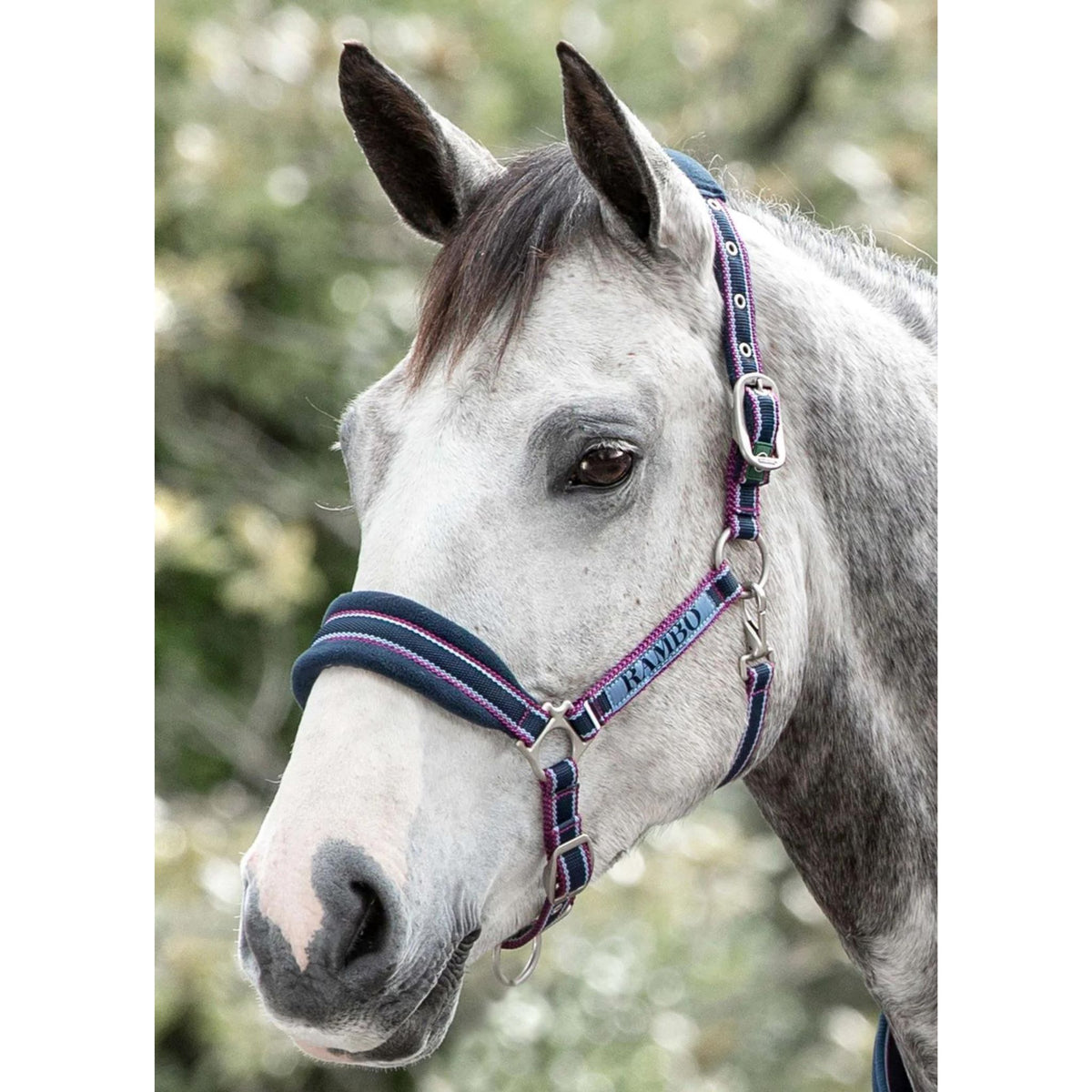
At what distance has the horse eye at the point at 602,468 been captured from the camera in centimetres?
145

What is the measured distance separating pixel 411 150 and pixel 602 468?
0.55 meters

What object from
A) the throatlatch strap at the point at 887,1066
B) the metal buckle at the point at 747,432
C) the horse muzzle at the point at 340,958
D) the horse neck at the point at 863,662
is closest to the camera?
the horse muzzle at the point at 340,958

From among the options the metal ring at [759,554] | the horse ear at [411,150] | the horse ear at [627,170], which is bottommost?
the metal ring at [759,554]

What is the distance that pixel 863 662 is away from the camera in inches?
66.1

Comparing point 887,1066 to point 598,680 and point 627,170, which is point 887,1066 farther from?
point 627,170

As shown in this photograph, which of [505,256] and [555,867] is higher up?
[505,256]

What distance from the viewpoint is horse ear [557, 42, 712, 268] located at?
1396mm

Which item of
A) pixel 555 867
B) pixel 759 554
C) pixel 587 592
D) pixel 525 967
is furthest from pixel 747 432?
pixel 525 967

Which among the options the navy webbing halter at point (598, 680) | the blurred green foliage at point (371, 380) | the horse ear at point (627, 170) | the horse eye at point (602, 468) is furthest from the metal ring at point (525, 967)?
the blurred green foliage at point (371, 380)

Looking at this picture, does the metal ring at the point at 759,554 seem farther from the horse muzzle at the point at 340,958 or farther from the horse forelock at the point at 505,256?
the horse muzzle at the point at 340,958

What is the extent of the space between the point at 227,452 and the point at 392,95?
3.25 meters

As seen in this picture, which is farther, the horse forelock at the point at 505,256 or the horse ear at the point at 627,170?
the horse forelock at the point at 505,256

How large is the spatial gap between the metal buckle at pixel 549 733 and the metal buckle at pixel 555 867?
89 millimetres
